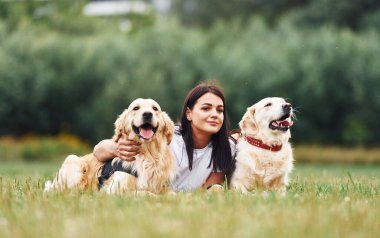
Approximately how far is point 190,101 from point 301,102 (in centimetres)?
1629

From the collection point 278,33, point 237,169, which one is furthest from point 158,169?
point 278,33

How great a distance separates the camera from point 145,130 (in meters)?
6.57

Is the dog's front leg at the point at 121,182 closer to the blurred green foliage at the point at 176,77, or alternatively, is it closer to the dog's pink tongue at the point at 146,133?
the dog's pink tongue at the point at 146,133

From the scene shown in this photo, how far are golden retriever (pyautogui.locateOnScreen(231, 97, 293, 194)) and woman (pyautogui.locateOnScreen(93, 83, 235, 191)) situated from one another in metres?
0.22

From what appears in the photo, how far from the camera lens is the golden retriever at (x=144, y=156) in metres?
6.50

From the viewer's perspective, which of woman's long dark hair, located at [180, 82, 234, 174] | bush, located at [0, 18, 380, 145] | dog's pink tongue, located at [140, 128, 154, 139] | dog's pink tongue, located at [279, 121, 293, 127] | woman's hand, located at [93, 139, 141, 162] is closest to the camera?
dog's pink tongue, located at [140, 128, 154, 139]

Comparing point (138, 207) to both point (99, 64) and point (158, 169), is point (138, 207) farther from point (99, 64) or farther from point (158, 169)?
point (99, 64)

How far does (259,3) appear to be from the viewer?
139 feet

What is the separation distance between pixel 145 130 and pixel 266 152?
128 cm

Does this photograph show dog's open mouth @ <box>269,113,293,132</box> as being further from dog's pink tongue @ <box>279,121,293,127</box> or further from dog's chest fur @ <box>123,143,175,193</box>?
dog's chest fur @ <box>123,143,175,193</box>

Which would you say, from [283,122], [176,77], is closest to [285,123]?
[283,122]

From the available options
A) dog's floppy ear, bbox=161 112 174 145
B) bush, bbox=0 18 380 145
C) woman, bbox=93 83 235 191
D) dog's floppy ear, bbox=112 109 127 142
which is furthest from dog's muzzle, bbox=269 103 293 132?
bush, bbox=0 18 380 145

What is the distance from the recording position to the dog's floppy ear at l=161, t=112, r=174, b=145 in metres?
6.68

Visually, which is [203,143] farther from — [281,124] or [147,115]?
[147,115]
